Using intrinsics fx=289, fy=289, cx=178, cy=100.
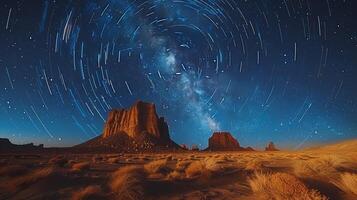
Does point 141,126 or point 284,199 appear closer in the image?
point 284,199

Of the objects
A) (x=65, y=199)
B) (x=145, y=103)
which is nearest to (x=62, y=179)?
(x=65, y=199)

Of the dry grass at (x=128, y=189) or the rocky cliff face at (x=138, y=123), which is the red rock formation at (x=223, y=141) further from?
the dry grass at (x=128, y=189)

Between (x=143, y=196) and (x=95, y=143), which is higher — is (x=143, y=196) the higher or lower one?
the lower one

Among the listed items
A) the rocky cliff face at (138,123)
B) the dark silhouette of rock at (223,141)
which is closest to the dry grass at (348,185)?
the rocky cliff face at (138,123)

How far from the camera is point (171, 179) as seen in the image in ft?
40.8

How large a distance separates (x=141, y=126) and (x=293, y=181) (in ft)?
360

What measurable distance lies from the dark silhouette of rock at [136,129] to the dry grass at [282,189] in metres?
86.2

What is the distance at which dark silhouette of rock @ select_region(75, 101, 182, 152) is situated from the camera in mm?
100400

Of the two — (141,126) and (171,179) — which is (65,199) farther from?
(141,126)

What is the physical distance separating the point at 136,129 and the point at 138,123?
3931 mm

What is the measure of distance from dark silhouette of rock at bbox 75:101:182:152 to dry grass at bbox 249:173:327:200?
86.2m

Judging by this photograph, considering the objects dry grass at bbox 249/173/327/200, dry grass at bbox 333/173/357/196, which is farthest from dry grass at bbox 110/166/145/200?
dry grass at bbox 333/173/357/196

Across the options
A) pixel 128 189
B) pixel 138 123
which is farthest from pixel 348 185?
pixel 138 123

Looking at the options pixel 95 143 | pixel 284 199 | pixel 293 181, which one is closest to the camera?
pixel 284 199
